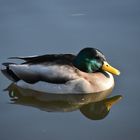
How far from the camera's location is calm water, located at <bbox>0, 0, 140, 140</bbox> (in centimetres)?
657

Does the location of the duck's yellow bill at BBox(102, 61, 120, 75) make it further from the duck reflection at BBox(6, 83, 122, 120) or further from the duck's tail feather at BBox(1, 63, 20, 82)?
the duck's tail feather at BBox(1, 63, 20, 82)

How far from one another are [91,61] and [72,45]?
83 cm

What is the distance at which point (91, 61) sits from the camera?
7672mm

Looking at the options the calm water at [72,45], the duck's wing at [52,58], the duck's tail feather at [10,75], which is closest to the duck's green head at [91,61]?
the duck's wing at [52,58]

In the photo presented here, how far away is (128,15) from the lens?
916cm

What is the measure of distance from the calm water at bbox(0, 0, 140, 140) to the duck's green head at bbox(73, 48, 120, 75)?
0.28m

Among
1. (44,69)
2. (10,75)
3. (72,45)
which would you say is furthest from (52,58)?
(72,45)

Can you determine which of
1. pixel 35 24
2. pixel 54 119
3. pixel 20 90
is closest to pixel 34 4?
pixel 35 24

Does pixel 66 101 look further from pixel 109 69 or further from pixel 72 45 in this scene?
pixel 72 45

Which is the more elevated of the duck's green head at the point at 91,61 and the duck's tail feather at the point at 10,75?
the duck's green head at the point at 91,61

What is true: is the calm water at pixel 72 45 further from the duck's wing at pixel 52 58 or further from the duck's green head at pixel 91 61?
the duck's wing at pixel 52 58

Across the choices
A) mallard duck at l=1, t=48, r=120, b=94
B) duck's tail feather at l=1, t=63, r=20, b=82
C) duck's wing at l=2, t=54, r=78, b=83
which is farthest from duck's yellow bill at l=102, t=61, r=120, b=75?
duck's tail feather at l=1, t=63, r=20, b=82

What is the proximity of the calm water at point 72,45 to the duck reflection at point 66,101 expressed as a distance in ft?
0.28

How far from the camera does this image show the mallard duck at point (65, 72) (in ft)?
24.6
